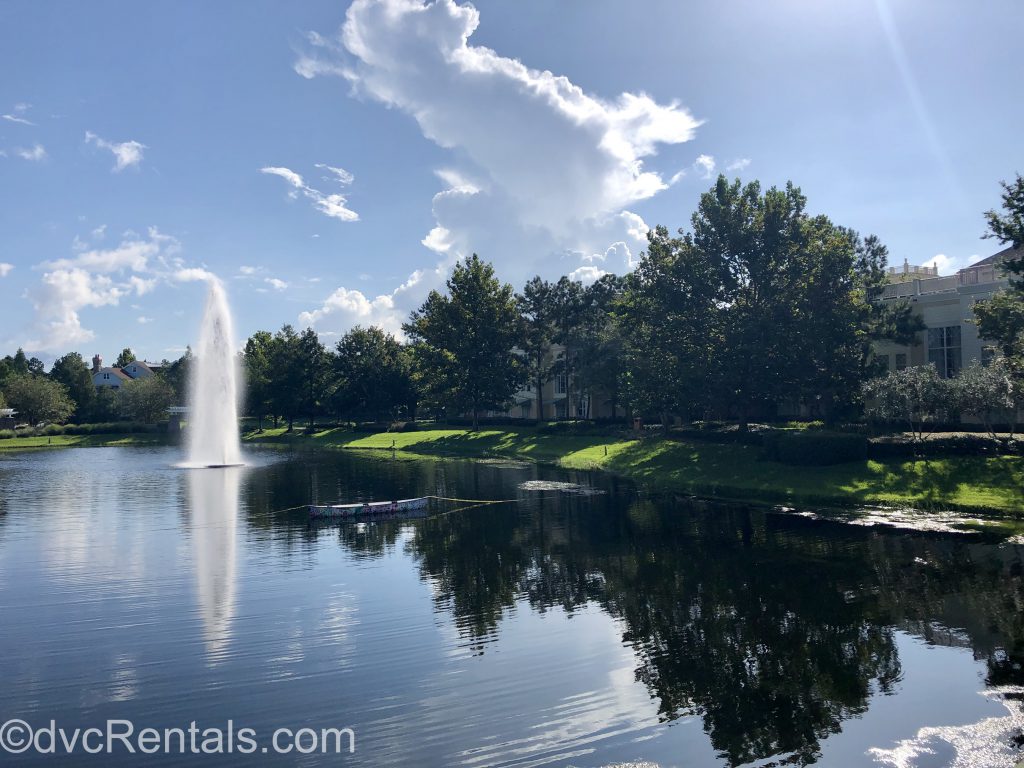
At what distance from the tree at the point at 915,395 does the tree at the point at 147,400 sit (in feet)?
367

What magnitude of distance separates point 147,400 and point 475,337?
61982 millimetres

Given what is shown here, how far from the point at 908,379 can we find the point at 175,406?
4969 inches

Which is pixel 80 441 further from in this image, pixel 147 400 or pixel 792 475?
pixel 792 475

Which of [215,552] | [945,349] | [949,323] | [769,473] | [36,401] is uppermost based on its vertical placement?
[949,323]

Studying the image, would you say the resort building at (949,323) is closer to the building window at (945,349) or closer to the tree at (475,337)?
the building window at (945,349)

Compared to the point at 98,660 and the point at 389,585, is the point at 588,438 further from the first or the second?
the point at 98,660

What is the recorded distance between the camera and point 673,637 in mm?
17922

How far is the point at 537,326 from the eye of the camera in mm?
96688

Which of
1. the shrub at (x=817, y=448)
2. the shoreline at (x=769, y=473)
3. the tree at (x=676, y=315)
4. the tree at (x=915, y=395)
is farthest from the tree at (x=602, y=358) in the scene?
the tree at (x=915, y=395)

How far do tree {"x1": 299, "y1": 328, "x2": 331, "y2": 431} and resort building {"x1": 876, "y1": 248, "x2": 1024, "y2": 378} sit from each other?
83678 mm

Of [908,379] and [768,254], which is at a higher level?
[768,254]

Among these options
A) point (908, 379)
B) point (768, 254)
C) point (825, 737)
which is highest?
point (768, 254)

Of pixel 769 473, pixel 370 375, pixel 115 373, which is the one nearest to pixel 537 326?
pixel 370 375

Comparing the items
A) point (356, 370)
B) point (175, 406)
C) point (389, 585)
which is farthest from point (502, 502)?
point (175, 406)
